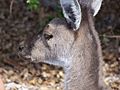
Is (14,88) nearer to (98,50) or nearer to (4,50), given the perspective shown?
(4,50)

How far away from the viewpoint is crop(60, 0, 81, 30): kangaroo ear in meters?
3.74

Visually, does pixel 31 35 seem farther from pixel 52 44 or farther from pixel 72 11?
pixel 72 11

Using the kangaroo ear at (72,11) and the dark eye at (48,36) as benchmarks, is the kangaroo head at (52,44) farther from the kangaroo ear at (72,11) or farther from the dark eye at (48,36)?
the kangaroo ear at (72,11)

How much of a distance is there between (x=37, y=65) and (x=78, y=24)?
2.46m

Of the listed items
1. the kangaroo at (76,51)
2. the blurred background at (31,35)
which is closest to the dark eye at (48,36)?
the kangaroo at (76,51)

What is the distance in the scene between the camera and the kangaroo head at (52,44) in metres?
3.96

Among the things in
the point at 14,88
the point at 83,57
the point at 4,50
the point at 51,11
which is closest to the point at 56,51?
the point at 83,57

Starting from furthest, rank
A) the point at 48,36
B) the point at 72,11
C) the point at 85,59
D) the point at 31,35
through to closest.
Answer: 1. the point at 31,35
2. the point at 48,36
3. the point at 85,59
4. the point at 72,11

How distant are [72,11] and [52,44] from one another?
378 millimetres

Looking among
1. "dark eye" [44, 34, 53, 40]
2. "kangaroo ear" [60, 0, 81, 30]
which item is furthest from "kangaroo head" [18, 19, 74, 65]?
"kangaroo ear" [60, 0, 81, 30]

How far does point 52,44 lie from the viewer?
4.02m

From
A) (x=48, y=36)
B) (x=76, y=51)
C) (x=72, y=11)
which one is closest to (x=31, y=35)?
(x=48, y=36)

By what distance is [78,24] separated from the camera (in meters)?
3.83

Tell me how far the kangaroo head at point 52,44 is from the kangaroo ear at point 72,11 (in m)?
0.11
